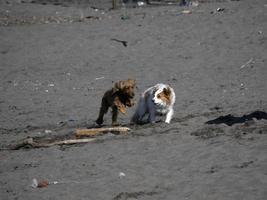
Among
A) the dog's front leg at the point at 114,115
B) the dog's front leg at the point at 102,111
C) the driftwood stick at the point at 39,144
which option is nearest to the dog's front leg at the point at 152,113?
the dog's front leg at the point at 114,115

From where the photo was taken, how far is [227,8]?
92.4 feet

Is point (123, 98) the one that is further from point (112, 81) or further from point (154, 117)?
point (112, 81)

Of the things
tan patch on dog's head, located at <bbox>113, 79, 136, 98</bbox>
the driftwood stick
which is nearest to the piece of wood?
the driftwood stick

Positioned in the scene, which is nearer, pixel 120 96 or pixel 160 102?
pixel 160 102

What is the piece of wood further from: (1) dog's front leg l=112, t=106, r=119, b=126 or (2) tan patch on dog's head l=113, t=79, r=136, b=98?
(2) tan patch on dog's head l=113, t=79, r=136, b=98

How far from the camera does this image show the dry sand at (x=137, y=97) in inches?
371

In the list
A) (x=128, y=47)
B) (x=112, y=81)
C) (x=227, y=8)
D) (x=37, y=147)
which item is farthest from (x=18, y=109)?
(x=227, y=8)

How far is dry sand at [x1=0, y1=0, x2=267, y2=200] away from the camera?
9.43m

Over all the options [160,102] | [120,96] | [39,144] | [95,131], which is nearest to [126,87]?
[120,96]

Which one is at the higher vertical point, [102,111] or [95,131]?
[102,111]

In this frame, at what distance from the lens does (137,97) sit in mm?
16719

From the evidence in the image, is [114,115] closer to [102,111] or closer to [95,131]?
[102,111]

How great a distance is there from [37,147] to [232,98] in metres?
4.72

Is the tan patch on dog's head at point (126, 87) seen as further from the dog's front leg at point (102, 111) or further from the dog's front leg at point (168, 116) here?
the dog's front leg at point (168, 116)
